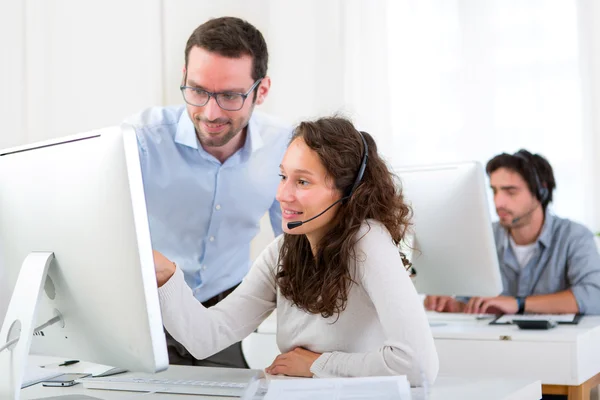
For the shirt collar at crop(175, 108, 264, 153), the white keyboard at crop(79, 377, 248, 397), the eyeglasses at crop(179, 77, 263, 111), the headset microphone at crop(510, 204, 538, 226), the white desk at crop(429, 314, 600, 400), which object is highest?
the eyeglasses at crop(179, 77, 263, 111)

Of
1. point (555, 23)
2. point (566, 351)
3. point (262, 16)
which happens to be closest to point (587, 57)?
point (555, 23)

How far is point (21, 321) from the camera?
1143 millimetres

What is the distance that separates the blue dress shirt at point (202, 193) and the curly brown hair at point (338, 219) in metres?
0.50

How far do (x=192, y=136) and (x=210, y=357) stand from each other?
0.59 m

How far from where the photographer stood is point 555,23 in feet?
13.2

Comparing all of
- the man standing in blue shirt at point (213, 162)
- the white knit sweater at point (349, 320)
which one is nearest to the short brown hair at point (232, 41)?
the man standing in blue shirt at point (213, 162)

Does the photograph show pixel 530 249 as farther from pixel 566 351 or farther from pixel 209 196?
pixel 209 196

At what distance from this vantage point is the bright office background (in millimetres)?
3338

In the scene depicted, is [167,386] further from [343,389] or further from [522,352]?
[522,352]

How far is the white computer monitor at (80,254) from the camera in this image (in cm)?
A: 101

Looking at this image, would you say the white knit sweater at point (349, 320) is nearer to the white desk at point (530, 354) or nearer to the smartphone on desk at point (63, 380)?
the smartphone on desk at point (63, 380)

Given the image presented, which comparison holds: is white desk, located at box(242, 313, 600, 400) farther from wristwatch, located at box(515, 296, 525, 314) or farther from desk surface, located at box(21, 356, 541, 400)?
desk surface, located at box(21, 356, 541, 400)

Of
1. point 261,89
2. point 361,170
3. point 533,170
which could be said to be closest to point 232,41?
point 261,89

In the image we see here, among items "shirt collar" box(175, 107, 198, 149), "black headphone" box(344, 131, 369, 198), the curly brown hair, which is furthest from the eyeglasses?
"black headphone" box(344, 131, 369, 198)
